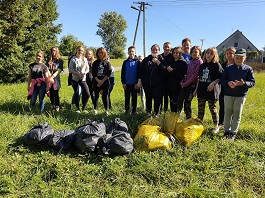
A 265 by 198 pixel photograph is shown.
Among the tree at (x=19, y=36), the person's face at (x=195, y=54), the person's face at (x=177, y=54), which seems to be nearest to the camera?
the person's face at (x=195, y=54)

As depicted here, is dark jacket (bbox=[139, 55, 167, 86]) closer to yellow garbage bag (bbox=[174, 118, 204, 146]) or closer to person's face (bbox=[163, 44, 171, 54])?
person's face (bbox=[163, 44, 171, 54])

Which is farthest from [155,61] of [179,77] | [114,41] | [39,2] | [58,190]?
[114,41]

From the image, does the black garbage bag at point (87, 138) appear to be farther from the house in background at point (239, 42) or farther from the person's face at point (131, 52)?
the house in background at point (239, 42)

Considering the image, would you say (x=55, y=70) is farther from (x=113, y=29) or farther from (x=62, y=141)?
(x=113, y=29)

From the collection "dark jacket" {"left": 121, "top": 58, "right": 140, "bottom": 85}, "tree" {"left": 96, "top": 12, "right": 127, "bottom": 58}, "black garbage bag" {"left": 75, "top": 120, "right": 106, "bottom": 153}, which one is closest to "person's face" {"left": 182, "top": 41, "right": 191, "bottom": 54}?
"dark jacket" {"left": 121, "top": 58, "right": 140, "bottom": 85}

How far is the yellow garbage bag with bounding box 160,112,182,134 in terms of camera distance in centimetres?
437

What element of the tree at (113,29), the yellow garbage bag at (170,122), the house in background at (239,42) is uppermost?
the tree at (113,29)

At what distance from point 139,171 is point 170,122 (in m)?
1.36

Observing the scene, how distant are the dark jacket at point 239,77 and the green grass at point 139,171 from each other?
90 centimetres

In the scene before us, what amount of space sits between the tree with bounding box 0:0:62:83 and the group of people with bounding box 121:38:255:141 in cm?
1038

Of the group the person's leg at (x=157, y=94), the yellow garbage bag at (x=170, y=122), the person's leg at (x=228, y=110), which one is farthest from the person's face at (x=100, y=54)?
the person's leg at (x=228, y=110)

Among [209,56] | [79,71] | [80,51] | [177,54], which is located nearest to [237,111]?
[209,56]

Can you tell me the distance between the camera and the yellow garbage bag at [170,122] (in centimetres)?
437

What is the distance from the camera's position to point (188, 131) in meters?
4.15
